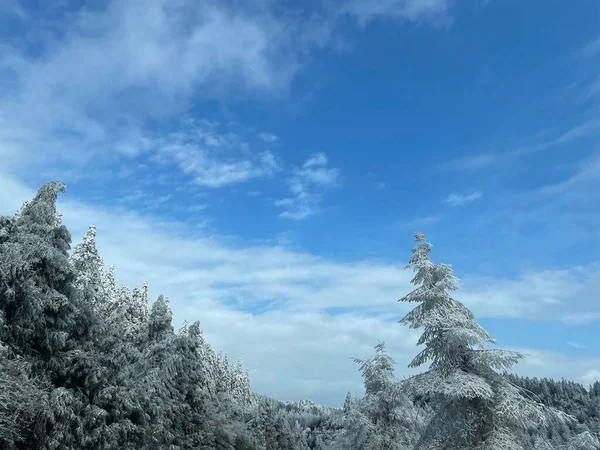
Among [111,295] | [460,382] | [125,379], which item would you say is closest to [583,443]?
[460,382]

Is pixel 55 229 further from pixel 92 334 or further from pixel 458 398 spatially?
pixel 458 398

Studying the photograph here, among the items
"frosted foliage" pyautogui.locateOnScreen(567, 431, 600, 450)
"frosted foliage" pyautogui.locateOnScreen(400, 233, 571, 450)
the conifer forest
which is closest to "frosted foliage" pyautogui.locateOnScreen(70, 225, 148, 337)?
the conifer forest

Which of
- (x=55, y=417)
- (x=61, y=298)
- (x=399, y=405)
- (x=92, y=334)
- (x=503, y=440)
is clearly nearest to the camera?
(x=503, y=440)

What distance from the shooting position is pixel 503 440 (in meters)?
17.3

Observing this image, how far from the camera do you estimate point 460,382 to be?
17.5m

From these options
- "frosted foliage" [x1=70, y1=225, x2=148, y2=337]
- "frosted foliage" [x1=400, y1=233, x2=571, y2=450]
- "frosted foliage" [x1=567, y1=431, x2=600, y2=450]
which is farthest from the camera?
"frosted foliage" [x1=70, y1=225, x2=148, y2=337]

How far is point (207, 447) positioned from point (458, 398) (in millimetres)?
30562

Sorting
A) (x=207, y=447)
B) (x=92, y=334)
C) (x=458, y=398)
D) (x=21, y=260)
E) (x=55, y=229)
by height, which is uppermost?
(x=55, y=229)

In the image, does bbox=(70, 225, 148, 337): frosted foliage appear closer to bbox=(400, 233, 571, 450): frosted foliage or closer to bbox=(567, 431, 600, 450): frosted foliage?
bbox=(400, 233, 571, 450): frosted foliage

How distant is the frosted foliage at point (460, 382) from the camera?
57.2 feet

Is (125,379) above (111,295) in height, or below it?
below

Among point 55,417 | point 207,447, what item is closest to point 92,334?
point 55,417

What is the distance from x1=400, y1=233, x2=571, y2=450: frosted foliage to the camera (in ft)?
57.2

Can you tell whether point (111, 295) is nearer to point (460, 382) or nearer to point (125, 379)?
point (125, 379)
